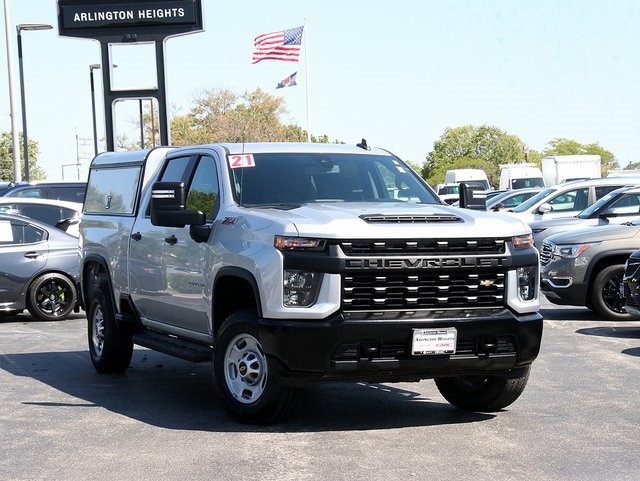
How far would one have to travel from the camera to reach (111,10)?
22.6m

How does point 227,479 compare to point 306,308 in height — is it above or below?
below

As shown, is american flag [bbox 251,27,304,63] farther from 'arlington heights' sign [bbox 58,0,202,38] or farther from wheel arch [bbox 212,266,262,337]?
wheel arch [bbox 212,266,262,337]

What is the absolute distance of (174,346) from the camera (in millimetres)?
9352

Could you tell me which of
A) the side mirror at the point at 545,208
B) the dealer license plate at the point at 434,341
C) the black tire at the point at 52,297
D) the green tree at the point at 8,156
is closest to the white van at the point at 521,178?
the side mirror at the point at 545,208

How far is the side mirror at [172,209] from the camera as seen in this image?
28.6ft

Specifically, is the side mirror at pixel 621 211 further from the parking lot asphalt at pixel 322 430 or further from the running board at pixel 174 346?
the running board at pixel 174 346

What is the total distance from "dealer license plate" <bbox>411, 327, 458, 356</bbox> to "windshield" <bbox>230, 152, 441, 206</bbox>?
5.42ft

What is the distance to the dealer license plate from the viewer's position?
25.3ft

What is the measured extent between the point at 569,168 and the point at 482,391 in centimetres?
4244

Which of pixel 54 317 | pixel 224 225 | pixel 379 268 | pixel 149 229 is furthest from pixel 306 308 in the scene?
pixel 54 317

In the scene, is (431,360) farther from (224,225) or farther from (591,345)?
(591,345)

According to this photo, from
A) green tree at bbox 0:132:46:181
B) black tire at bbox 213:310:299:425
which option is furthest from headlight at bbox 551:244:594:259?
green tree at bbox 0:132:46:181

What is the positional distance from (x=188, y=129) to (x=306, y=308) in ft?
251

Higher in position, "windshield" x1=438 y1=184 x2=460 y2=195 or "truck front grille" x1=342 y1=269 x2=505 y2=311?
"truck front grille" x1=342 y1=269 x2=505 y2=311
